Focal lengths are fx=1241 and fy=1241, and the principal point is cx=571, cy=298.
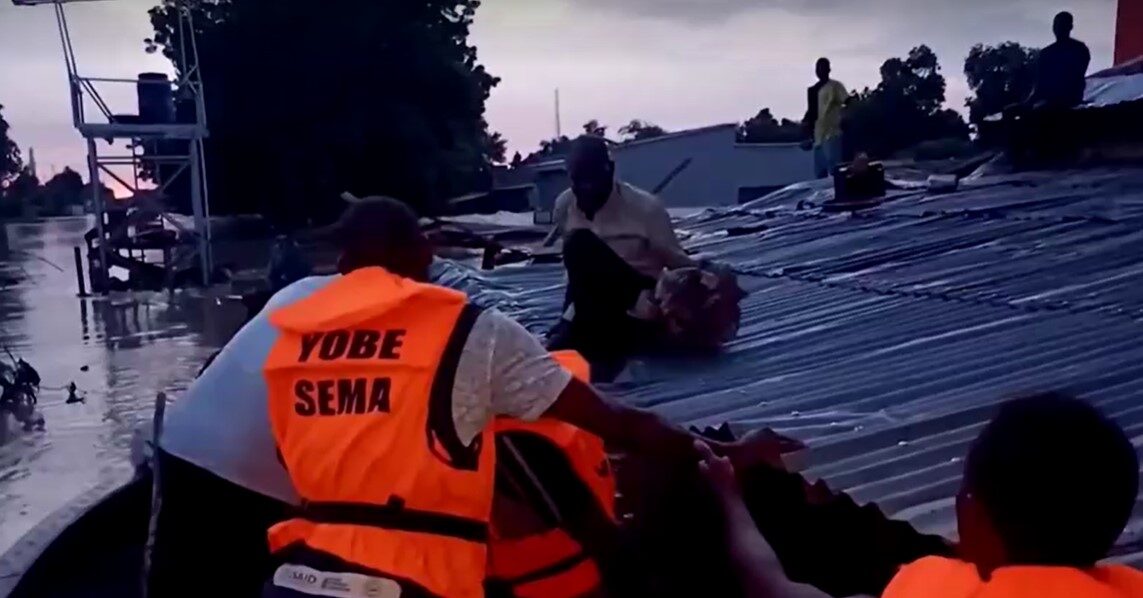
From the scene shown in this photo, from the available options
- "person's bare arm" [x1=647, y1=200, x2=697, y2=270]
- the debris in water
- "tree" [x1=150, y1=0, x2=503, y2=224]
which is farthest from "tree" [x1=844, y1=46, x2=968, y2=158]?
"person's bare arm" [x1=647, y1=200, x2=697, y2=270]

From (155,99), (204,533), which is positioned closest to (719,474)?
(204,533)

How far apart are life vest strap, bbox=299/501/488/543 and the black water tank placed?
1905 centimetres

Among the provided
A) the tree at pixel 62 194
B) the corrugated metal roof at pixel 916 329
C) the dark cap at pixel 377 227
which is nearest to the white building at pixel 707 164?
the corrugated metal roof at pixel 916 329

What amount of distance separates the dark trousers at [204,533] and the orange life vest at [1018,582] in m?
1.90

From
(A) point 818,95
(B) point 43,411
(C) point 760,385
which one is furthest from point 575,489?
(A) point 818,95

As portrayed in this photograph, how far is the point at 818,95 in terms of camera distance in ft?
40.2

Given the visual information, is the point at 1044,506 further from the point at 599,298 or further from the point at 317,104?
the point at 317,104

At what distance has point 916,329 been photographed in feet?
14.9

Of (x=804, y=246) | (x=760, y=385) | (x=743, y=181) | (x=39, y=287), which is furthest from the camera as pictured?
(x=743, y=181)

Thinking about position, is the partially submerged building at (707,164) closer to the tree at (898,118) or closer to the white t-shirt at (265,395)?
the tree at (898,118)

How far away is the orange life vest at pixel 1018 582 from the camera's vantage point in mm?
1486

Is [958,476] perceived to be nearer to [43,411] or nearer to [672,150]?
[43,411]

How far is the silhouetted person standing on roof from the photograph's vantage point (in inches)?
391

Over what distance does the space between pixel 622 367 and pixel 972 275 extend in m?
1.84
